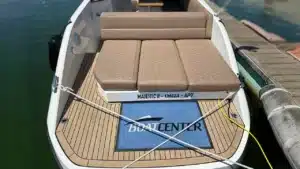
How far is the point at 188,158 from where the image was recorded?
3498mm

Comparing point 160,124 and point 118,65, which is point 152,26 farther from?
point 160,124

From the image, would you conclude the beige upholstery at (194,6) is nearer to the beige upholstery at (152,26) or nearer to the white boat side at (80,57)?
the white boat side at (80,57)

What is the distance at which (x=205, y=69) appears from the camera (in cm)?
460

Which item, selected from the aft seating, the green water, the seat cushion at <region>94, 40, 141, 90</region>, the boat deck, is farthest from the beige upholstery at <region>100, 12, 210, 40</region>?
the green water

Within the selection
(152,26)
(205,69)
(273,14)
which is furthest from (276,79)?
(273,14)


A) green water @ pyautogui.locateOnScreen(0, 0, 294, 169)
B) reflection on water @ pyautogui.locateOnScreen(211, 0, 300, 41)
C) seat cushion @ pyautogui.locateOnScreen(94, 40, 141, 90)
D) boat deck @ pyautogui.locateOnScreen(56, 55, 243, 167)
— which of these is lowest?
reflection on water @ pyautogui.locateOnScreen(211, 0, 300, 41)

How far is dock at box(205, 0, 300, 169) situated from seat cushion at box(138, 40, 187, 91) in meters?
1.43

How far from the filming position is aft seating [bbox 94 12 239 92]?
4.30 m

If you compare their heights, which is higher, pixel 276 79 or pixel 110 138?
pixel 110 138

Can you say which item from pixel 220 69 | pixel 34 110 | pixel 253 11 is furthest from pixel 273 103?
pixel 253 11

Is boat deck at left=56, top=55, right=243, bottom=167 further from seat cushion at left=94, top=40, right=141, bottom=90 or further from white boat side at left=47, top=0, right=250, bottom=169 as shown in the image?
seat cushion at left=94, top=40, right=141, bottom=90

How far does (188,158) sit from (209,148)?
33 centimetres

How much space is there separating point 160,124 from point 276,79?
3.05 meters

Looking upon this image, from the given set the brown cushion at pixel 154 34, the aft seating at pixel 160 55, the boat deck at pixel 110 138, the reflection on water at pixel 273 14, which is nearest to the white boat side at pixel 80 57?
the boat deck at pixel 110 138
